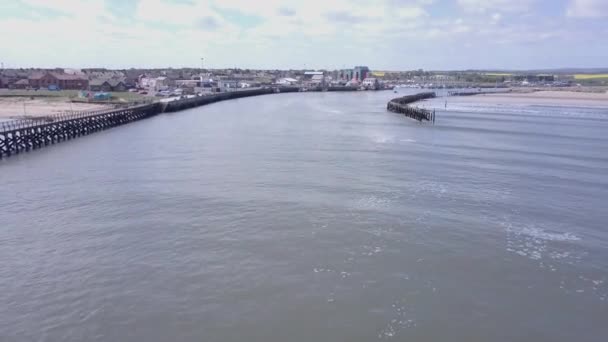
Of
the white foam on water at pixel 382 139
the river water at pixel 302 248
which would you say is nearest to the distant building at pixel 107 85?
the river water at pixel 302 248

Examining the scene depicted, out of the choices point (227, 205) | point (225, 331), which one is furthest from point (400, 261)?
point (227, 205)

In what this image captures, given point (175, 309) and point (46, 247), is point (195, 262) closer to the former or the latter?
point (175, 309)

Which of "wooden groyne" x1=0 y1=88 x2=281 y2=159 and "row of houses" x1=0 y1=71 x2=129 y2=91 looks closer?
"wooden groyne" x1=0 y1=88 x2=281 y2=159

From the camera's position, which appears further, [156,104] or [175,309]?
[156,104]

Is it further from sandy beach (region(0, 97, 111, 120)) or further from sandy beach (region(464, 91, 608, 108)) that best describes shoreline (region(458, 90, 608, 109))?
sandy beach (region(0, 97, 111, 120))

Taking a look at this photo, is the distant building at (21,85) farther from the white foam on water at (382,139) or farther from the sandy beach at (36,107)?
the white foam on water at (382,139)

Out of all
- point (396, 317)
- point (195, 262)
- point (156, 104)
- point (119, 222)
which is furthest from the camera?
point (156, 104)

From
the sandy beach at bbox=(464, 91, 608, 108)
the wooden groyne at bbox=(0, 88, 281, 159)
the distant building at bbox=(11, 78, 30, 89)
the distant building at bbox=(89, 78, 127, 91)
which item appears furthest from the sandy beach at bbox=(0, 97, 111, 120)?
the sandy beach at bbox=(464, 91, 608, 108)
